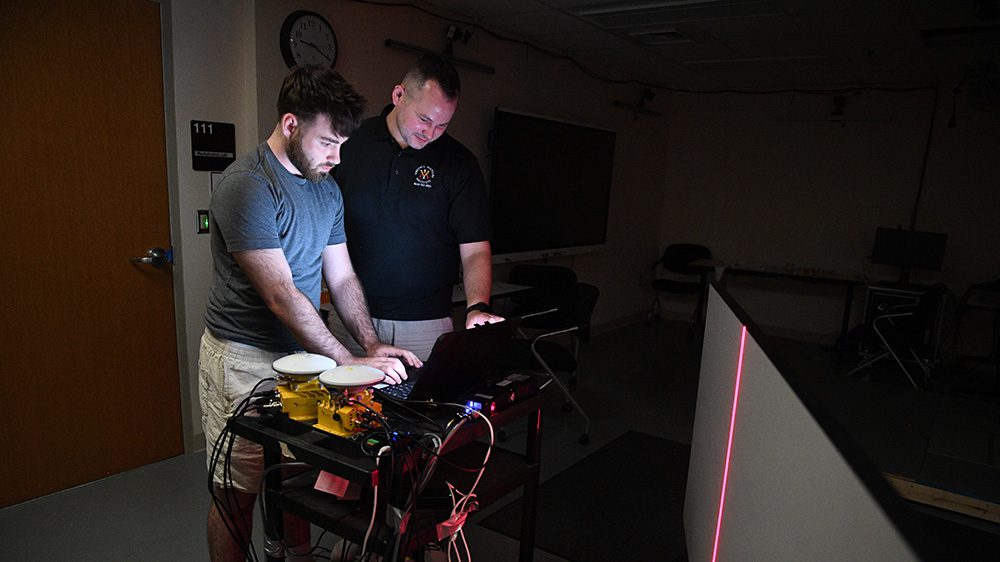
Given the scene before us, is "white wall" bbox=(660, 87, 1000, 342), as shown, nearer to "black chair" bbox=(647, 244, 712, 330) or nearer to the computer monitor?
"black chair" bbox=(647, 244, 712, 330)

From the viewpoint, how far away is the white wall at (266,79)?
2.81 m

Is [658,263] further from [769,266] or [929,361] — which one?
[929,361]

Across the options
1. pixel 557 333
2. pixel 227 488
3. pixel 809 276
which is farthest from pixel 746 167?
pixel 227 488

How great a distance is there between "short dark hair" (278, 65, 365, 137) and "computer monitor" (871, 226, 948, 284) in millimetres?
5592

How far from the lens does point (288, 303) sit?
4.99ft

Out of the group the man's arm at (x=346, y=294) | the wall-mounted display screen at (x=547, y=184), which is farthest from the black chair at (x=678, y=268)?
the man's arm at (x=346, y=294)

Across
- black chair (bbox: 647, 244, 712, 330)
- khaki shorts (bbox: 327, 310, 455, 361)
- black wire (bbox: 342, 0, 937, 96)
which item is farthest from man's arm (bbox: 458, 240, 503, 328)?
black chair (bbox: 647, 244, 712, 330)

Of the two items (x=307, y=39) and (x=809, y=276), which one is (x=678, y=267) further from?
(x=307, y=39)

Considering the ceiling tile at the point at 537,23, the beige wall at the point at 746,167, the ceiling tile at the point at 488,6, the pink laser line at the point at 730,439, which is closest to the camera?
the pink laser line at the point at 730,439

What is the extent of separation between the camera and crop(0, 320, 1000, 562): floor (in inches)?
88.4

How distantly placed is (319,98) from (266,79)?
1.71 m

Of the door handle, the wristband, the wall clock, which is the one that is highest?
the wall clock

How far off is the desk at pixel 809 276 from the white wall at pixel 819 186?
0.38 metres

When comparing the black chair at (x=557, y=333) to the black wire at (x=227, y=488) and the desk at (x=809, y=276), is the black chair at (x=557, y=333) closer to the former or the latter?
the black wire at (x=227, y=488)
